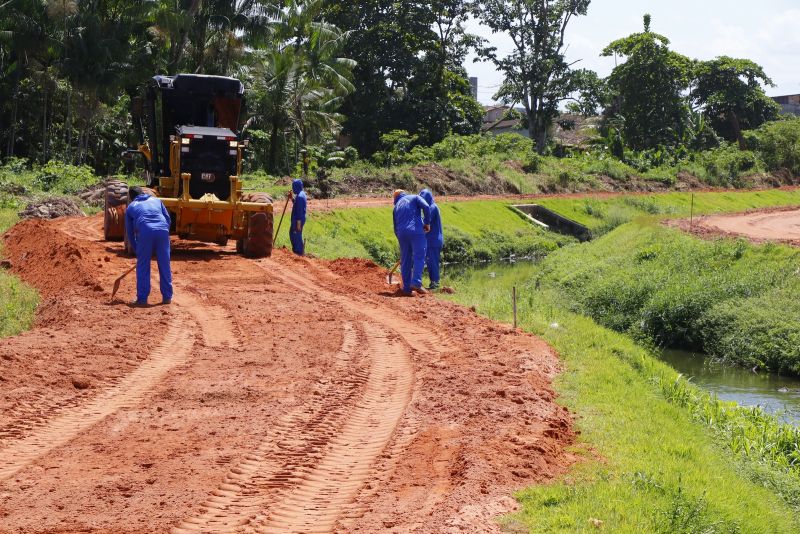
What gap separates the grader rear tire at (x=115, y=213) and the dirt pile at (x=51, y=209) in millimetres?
5573

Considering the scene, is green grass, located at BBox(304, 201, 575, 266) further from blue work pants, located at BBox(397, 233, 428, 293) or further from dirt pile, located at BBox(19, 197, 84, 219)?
blue work pants, located at BBox(397, 233, 428, 293)

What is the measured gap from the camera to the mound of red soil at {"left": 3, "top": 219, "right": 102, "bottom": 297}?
1510cm

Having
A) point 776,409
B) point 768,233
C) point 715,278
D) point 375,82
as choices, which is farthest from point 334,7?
point 776,409

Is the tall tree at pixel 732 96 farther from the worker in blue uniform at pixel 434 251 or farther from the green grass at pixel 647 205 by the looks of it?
the worker in blue uniform at pixel 434 251

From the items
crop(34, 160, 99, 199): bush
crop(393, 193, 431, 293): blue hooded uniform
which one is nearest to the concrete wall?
crop(34, 160, 99, 199): bush

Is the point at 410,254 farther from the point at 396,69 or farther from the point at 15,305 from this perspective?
the point at 396,69

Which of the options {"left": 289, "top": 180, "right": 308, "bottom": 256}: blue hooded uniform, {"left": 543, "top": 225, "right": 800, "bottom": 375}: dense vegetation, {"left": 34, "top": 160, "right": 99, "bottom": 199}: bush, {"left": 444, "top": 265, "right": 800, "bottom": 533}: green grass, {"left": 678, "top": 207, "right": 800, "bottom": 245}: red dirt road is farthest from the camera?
{"left": 34, "top": 160, "right": 99, "bottom": 199}: bush

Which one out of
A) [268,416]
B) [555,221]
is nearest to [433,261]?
[268,416]

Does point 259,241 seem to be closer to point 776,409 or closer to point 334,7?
point 776,409

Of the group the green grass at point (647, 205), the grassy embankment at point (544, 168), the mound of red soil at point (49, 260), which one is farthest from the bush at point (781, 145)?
the mound of red soil at point (49, 260)

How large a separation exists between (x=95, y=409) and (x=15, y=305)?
19.4 feet

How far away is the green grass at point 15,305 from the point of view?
503 inches

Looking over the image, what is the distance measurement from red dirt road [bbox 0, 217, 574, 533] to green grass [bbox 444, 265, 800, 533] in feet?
0.97

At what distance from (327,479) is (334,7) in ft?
164
